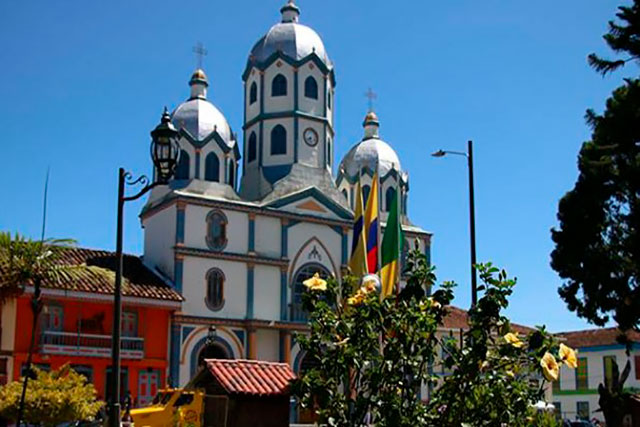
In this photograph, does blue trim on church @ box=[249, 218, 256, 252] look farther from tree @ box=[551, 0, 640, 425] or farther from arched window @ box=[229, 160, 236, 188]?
tree @ box=[551, 0, 640, 425]

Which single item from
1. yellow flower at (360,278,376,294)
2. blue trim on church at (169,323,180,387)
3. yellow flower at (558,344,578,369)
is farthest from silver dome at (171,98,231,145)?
yellow flower at (558,344,578,369)

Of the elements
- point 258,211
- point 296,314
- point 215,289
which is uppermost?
point 258,211

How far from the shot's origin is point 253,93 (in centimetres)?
4719

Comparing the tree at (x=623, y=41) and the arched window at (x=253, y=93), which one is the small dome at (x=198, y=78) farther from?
the tree at (x=623, y=41)

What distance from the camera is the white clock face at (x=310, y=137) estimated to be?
151 ft

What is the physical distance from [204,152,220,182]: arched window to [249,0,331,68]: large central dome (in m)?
6.03

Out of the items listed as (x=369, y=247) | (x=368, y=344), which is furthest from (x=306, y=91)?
(x=368, y=344)

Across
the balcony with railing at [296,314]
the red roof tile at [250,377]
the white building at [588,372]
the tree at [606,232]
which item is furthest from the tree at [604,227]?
the white building at [588,372]

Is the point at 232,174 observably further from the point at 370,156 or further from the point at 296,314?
the point at 370,156

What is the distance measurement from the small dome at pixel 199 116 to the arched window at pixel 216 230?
4.21m

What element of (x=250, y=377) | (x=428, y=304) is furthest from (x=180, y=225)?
(x=428, y=304)

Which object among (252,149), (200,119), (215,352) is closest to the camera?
(215,352)

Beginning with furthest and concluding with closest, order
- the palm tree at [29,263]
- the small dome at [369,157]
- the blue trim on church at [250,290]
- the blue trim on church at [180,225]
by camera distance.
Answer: the small dome at [369,157] < the blue trim on church at [250,290] < the blue trim on church at [180,225] < the palm tree at [29,263]

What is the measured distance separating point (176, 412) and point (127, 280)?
19041mm
